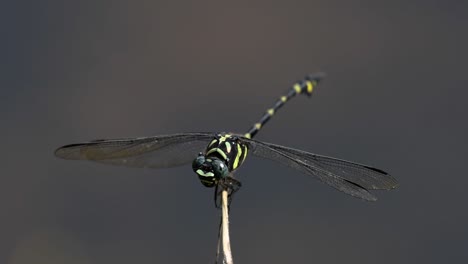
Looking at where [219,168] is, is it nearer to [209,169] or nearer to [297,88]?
[209,169]

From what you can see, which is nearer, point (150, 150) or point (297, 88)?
point (150, 150)

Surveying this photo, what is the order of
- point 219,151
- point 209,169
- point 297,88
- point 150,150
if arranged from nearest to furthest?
point 209,169 < point 219,151 < point 150,150 < point 297,88

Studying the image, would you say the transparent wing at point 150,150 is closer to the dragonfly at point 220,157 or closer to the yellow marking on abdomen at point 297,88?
the dragonfly at point 220,157

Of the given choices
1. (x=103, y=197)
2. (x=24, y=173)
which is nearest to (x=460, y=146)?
(x=103, y=197)

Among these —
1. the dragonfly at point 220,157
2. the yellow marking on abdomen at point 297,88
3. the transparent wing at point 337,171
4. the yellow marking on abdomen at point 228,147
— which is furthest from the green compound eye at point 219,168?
the yellow marking on abdomen at point 297,88

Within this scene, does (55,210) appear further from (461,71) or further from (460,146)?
(461,71)

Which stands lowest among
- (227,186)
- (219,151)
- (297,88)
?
(227,186)

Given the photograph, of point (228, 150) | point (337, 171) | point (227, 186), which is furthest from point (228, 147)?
point (337, 171)
